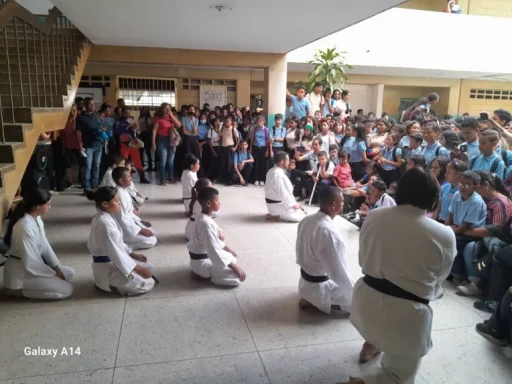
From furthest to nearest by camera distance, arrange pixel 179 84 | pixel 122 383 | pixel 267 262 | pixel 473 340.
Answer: pixel 179 84, pixel 267 262, pixel 473 340, pixel 122 383

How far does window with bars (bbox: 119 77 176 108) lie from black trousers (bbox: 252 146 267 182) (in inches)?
239

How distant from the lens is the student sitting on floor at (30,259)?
3232 mm

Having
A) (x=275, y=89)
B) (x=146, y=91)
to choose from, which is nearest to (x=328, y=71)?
(x=275, y=89)

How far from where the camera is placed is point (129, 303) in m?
3.30

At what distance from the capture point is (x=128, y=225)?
4496 mm

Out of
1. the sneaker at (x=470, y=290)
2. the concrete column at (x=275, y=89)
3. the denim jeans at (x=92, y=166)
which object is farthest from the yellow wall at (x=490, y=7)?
the sneaker at (x=470, y=290)

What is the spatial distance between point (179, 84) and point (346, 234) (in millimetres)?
10119

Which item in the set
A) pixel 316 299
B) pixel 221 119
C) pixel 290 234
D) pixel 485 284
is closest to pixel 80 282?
pixel 316 299

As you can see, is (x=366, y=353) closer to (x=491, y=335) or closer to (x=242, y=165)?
(x=491, y=335)

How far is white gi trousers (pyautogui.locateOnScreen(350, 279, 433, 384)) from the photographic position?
2.00 meters

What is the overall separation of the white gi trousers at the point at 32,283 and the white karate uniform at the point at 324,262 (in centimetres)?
210

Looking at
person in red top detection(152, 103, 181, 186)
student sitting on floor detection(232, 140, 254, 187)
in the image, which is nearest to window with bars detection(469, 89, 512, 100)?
student sitting on floor detection(232, 140, 254, 187)

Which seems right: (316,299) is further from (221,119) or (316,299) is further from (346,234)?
(221,119)

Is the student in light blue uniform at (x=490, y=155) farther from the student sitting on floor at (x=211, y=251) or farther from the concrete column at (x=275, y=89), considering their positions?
the concrete column at (x=275, y=89)
